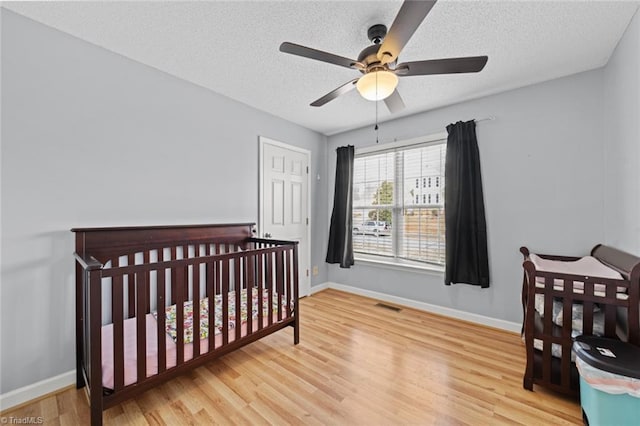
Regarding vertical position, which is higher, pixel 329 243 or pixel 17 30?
pixel 17 30

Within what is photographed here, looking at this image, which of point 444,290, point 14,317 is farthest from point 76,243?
point 444,290

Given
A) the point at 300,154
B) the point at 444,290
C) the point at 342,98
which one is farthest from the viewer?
the point at 300,154

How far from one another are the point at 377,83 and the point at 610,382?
1837 millimetres

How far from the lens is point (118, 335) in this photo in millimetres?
1350

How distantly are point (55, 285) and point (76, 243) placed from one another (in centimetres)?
28

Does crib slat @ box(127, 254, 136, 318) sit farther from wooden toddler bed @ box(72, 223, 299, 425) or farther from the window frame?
the window frame

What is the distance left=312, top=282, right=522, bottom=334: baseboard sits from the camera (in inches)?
99.0

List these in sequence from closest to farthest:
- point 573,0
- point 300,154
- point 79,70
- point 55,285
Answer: point 573,0 → point 55,285 → point 79,70 → point 300,154

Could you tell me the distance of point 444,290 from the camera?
2887 mm

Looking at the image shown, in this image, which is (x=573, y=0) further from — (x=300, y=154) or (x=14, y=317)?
(x=14, y=317)

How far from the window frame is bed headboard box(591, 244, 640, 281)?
4.08 ft

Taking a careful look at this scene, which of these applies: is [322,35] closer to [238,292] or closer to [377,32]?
[377,32]

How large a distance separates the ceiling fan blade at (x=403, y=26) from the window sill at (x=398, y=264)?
229 centimetres

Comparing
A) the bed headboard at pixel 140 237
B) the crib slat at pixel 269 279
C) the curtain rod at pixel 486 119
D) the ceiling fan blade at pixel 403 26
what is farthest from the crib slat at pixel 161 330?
the curtain rod at pixel 486 119
